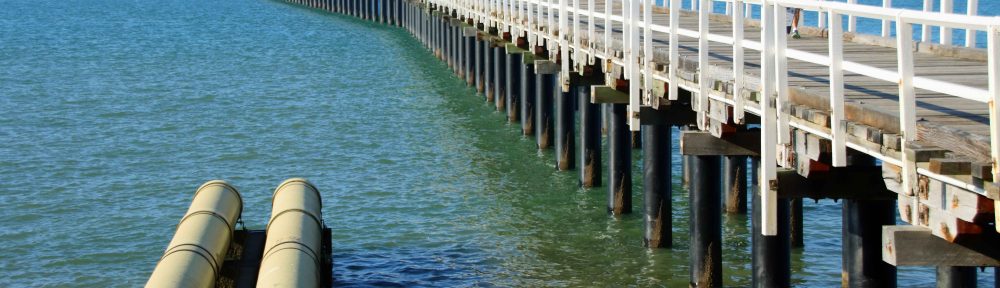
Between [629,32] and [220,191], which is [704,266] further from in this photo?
[220,191]

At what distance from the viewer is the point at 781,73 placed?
858 centimetres

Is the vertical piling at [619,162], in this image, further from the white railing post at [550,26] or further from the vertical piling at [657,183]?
the white railing post at [550,26]

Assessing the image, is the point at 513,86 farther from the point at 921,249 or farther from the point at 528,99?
the point at 921,249

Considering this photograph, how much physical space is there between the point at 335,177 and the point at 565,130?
3.78 meters

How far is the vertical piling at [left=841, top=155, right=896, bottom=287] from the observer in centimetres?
856

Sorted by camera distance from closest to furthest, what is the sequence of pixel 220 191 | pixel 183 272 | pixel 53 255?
1. pixel 183 272
2. pixel 220 191
3. pixel 53 255

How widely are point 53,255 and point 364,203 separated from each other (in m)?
4.50

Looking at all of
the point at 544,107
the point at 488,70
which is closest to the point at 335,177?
the point at 544,107

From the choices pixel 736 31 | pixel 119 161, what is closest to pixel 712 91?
pixel 736 31

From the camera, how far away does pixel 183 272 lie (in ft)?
37.8

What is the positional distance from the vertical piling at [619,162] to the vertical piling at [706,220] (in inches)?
156

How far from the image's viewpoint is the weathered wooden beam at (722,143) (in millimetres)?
10875

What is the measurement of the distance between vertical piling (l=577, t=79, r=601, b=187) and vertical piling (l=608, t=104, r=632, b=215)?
158 cm

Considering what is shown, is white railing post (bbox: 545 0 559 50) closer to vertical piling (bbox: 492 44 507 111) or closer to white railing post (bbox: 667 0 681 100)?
white railing post (bbox: 667 0 681 100)
